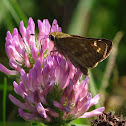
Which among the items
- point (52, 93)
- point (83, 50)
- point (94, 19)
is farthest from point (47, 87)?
point (94, 19)

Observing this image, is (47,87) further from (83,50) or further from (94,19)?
(94,19)

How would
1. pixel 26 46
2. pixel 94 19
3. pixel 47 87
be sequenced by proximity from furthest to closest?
1. pixel 94 19
2. pixel 26 46
3. pixel 47 87

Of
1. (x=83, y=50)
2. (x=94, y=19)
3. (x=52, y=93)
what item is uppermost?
(x=94, y=19)

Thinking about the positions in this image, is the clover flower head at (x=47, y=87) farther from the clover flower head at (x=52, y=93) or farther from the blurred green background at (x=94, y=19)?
the blurred green background at (x=94, y=19)

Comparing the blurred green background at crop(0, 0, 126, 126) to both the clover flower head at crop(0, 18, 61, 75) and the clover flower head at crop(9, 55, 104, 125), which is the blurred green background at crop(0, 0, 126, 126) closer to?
the clover flower head at crop(0, 18, 61, 75)

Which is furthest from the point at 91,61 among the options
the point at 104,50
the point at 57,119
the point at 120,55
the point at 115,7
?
the point at 115,7

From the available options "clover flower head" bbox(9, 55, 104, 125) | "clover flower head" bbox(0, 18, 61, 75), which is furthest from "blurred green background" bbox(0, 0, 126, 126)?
"clover flower head" bbox(9, 55, 104, 125)

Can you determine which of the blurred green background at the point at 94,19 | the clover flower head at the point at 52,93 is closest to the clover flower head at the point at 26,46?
the clover flower head at the point at 52,93

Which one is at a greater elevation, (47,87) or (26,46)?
(26,46)

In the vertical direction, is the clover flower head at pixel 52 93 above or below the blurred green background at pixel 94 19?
below

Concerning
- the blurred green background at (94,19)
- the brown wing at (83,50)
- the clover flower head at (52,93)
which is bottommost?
the clover flower head at (52,93)
